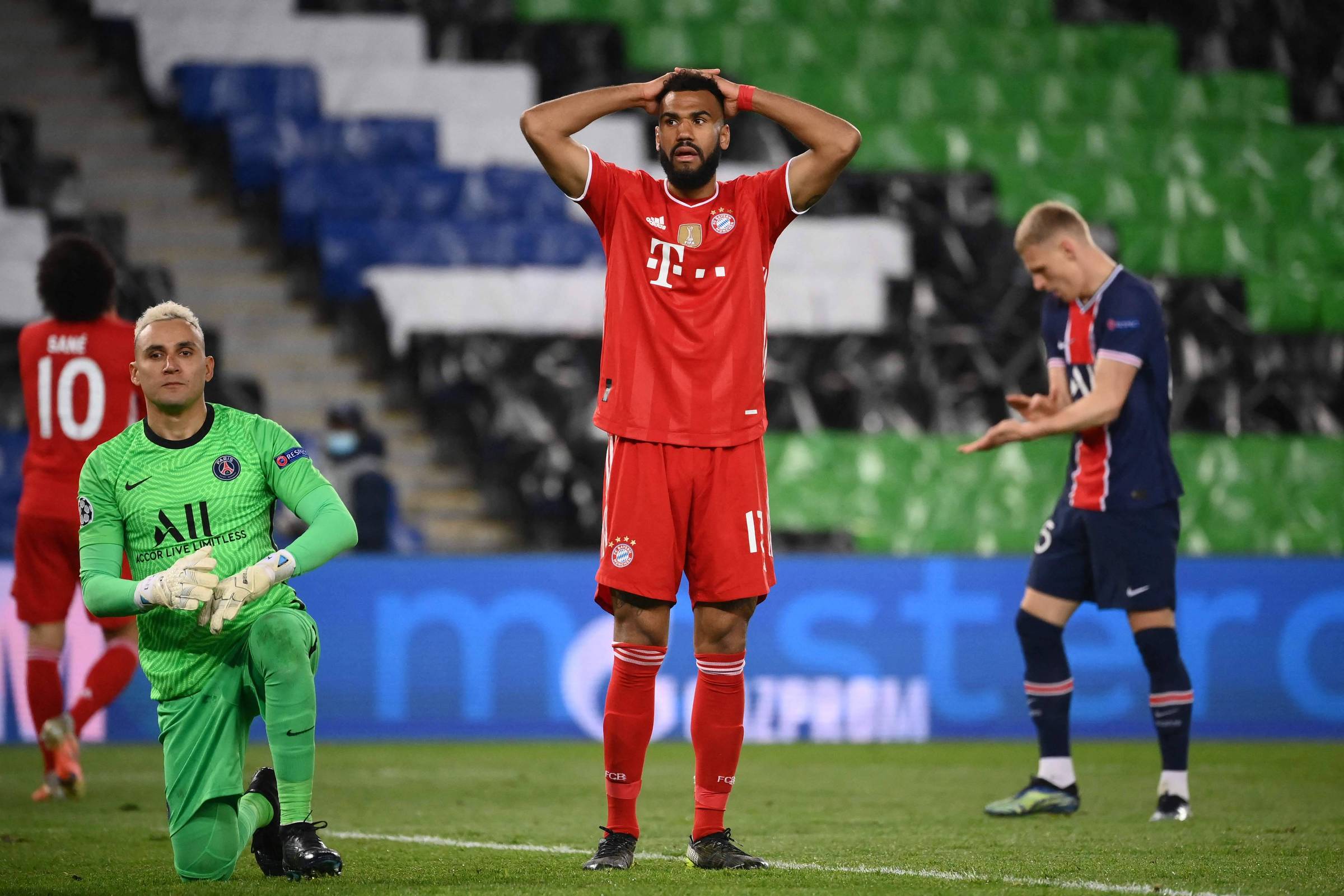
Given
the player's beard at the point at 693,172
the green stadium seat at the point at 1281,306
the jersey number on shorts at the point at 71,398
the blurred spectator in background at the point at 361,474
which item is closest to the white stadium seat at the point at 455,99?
the blurred spectator in background at the point at 361,474

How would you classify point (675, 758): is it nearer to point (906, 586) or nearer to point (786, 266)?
point (906, 586)

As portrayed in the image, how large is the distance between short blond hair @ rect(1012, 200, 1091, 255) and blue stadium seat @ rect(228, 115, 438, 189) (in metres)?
7.73

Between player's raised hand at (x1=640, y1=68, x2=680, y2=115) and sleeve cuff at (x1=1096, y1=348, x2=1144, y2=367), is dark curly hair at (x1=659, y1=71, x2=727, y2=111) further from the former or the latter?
sleeve cuff at (x1=1096, y1=348, x2=1144, y2=367)

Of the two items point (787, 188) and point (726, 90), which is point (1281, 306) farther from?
point (726, 90)

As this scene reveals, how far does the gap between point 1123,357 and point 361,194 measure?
25.9 ft

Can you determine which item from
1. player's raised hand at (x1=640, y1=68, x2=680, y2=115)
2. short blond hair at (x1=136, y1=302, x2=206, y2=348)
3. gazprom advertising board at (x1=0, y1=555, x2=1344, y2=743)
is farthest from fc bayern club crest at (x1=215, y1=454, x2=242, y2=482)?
gazprom advertising board at (x1=0, y1=555, x2=1344, y2=743)

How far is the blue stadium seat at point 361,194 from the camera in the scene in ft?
40.6

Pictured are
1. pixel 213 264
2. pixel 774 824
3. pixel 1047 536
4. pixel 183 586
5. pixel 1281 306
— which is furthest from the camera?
pixel 213 264

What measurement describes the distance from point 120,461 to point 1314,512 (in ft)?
30.2

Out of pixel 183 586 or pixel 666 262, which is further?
pixel 666 262

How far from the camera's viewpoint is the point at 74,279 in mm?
6488

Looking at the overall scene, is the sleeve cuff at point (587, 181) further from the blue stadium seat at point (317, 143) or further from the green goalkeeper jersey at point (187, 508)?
the blue stadium seat at point (317, 143)

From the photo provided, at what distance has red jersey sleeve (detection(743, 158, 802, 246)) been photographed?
4473 mm

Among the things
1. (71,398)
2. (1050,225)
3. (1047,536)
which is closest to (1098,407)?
(1047,536)
